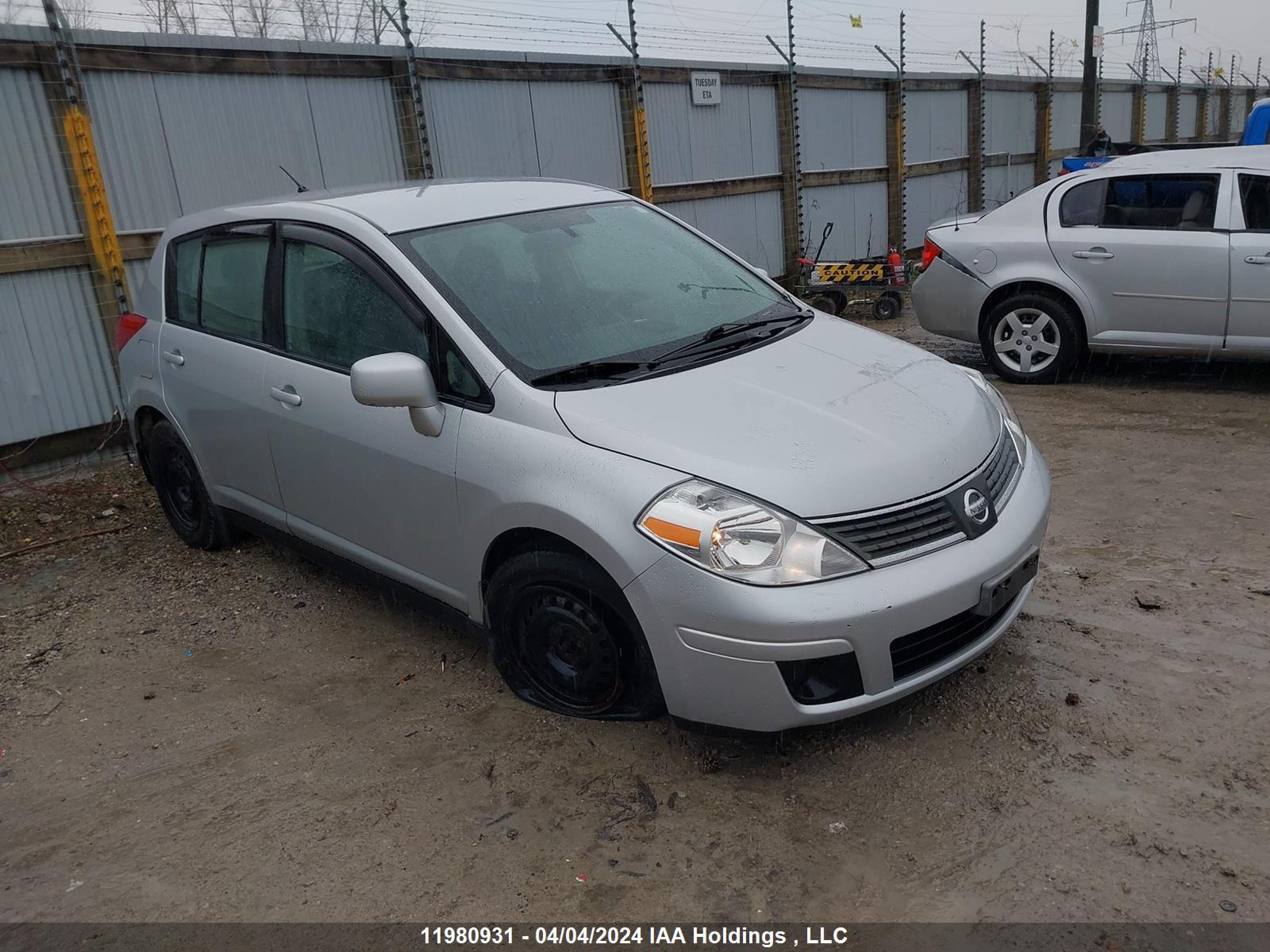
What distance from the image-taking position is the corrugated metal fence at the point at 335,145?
249 inches

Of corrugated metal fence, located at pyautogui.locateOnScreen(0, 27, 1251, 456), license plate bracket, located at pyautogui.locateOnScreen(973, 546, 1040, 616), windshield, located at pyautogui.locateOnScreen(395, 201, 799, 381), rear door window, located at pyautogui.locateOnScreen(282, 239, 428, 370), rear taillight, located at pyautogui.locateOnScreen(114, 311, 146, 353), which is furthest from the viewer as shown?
corrugated metal fence, located at pyautogui.locateOnScreen(0, 27, 1251, 456)

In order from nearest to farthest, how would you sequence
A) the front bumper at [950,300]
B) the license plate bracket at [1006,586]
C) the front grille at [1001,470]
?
1. the license plate bracket at [1006,586]
2. the front grille at [1001,470]
3. the front bumper at [950,300]

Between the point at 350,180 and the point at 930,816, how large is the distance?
6883 millimetres

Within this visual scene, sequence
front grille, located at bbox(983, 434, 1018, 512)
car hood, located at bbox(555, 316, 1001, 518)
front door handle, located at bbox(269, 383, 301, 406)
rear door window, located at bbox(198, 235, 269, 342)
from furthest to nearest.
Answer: rear door window, located at bbox(198, 235, 269, 342)
front door handle, located at bbox(269, 383, 301, 406)
front grille, located at bbox(983, 434, 1018, 512)
car hood, located at bbox(555, 316, 1001, 518)

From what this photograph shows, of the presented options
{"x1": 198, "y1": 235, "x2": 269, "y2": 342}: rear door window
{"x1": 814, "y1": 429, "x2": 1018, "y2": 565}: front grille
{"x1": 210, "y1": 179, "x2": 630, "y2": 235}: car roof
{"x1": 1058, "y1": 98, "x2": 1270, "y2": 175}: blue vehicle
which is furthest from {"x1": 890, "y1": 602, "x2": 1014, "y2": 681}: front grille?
{"x1": 1058, "y1": 98, "x2": 1270, "y2": 175}: blue vehicle

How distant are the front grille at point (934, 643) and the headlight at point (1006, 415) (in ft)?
2.41

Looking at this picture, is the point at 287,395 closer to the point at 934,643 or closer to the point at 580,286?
the point at 580,286

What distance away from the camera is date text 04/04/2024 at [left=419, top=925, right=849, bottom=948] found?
95.8 inches

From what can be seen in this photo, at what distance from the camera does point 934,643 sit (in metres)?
2.93

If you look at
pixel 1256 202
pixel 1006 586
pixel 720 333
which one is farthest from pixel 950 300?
pixel 1006 586

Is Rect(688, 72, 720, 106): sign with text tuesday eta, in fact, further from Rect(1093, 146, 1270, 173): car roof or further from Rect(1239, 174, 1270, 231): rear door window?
Rect(1239, 174, 1270, 231): rear door window

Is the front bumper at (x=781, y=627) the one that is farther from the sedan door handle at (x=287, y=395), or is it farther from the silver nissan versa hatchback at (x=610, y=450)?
the sedan door handle at (x=287, y=395)

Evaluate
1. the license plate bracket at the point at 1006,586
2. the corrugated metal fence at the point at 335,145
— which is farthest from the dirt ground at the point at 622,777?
the corrugated metal fence at the point at 335,145

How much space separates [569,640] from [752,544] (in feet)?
2.45
